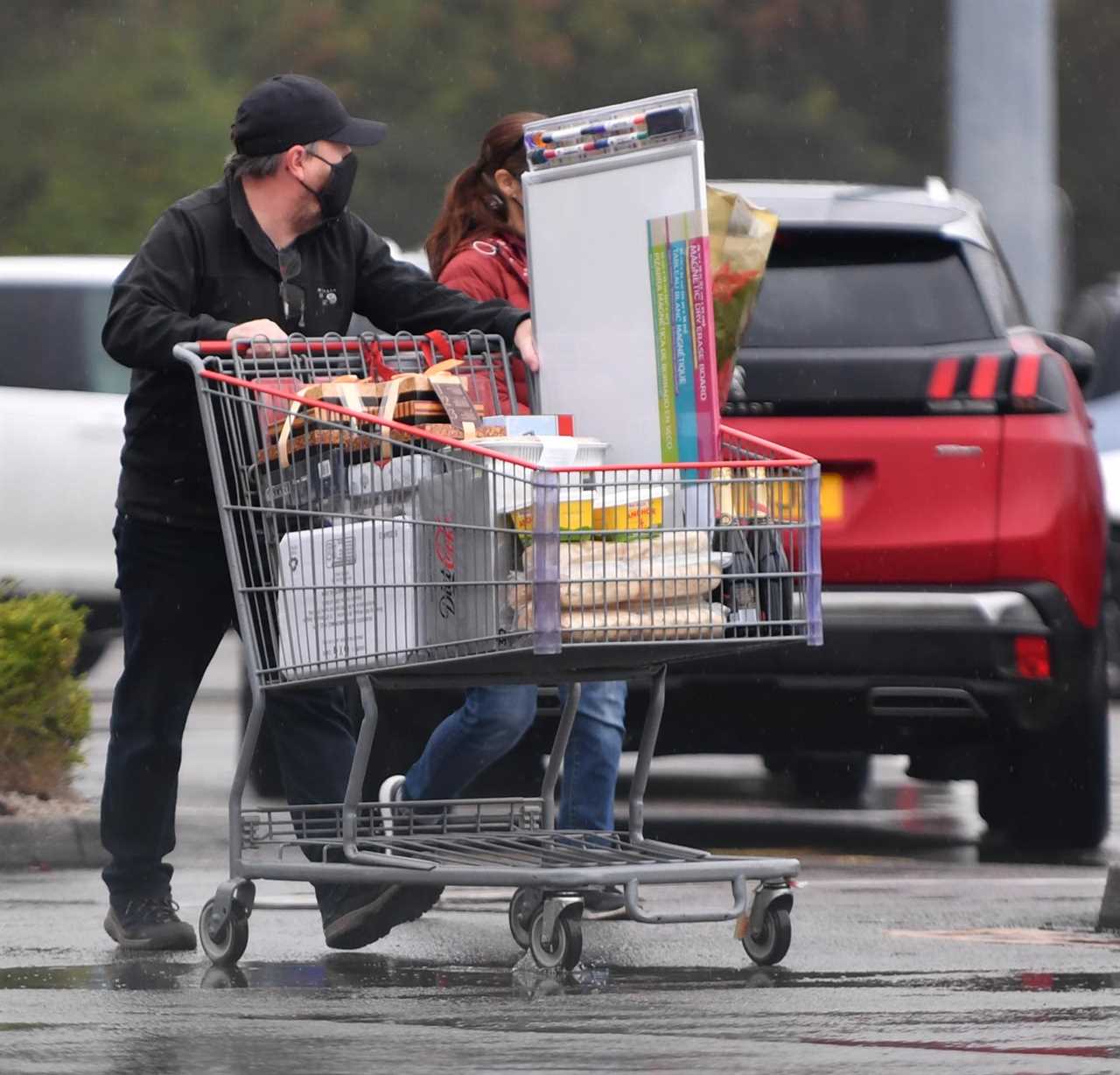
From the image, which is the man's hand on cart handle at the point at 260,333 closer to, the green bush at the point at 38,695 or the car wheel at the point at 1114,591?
the green bush at the point at 38,695

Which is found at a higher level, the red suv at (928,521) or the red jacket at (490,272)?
the red jacket at (490,272)

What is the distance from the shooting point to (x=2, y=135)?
28.9 meters

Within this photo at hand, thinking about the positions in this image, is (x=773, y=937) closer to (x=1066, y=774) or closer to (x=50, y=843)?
(x=1066, y=774)

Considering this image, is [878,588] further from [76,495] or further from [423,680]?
[76,495]

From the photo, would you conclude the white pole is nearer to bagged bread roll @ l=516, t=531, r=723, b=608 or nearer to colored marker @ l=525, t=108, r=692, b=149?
colored marker @ l=525, t=108, r=692, b=149

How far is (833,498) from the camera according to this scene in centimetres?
749

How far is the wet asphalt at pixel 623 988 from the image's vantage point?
183 inches

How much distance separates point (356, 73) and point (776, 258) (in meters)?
24.7

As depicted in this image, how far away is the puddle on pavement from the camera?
543 cm

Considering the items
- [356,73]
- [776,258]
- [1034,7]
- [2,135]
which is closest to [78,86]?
[2,135]

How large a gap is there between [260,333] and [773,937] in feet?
5.19

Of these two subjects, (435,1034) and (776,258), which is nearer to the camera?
(435,1034)

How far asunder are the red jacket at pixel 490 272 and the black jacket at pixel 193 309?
1.29 feet

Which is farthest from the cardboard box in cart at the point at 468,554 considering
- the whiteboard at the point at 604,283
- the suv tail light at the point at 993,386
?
the suv tail light at the point at 993,386
